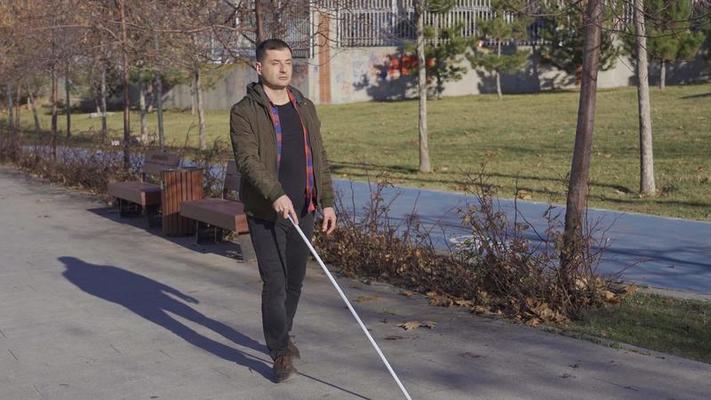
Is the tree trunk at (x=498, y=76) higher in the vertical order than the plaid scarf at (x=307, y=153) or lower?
higher

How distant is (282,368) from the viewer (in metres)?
5.76

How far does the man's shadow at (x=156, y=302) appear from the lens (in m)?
6.55

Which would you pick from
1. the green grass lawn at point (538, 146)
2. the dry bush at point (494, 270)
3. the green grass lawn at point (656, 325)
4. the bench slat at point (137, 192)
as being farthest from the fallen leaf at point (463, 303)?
the bench slat at point (137, 192)

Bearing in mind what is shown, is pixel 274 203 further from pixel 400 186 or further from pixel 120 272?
pixel 400 186

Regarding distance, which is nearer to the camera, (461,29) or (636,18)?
(636,18)

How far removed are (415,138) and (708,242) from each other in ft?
49.2

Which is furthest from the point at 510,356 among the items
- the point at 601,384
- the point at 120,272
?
the point at 120,272

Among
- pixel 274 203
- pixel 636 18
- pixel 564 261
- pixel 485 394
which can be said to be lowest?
pixel 485 394

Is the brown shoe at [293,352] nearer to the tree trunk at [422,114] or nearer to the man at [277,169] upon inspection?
the man at [277,169]

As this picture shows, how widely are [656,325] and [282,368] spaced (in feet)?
8.59

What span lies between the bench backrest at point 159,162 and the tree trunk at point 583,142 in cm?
661

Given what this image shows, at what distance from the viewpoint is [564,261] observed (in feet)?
23.1

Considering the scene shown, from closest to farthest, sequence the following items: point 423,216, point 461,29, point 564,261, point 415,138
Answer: point 564,261, point 423,216, point 415,138, point 461,29

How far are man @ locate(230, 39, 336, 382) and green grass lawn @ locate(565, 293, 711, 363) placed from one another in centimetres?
202
